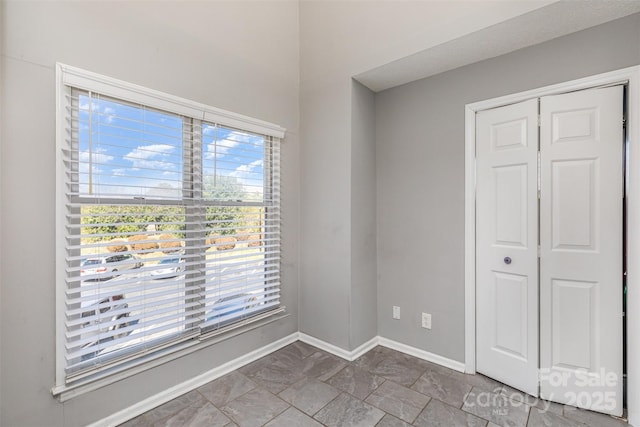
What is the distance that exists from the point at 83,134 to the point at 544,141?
285 centimetres

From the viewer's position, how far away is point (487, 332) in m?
2.30

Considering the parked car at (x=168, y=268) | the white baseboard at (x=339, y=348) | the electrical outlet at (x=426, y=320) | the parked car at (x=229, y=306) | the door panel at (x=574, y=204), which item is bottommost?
the white baseboard at (x=339, y=348)

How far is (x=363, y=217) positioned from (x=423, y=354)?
4.21 ft

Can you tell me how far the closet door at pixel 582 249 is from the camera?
1.84m

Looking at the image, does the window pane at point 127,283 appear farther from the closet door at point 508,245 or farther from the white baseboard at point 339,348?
the closet door at point 508,245

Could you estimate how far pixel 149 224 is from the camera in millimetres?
1954

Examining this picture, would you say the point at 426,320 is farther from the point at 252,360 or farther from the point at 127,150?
the point at 127,150

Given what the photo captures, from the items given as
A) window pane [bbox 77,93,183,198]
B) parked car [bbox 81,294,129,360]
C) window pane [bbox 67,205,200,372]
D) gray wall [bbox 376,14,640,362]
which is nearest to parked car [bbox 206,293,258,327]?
window pane [bbox 67,205,200,372]

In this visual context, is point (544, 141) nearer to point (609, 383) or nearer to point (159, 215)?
point (609, 383)

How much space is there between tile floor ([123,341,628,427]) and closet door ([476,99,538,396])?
212 mm

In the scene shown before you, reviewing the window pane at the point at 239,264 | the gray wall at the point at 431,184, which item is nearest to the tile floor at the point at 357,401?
the gray wall at the point at 431,184

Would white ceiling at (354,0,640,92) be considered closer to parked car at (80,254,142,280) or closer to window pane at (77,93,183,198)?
window pane at (77,93,183,198)

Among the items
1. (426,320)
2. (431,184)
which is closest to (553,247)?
(431,184)

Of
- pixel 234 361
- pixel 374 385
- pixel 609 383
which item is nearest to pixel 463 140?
pixel 609 383
